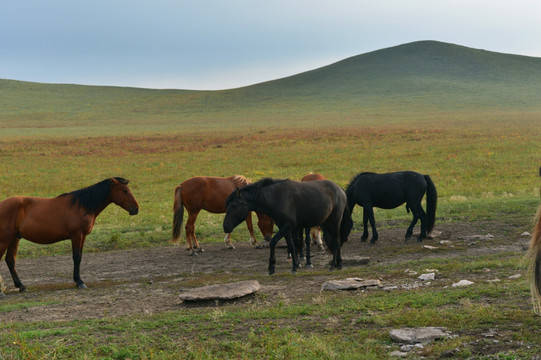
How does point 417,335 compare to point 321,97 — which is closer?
point 417,335

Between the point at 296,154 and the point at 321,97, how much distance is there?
72.8 meters

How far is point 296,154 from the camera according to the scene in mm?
44281

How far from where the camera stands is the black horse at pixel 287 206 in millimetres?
11703

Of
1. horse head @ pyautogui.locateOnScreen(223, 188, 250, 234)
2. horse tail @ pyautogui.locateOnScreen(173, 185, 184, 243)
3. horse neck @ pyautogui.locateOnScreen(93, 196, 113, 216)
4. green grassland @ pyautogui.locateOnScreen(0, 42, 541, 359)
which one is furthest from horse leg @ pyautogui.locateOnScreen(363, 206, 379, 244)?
horse neck @ pyautogui.locateOnScreen(93, 196, 113, 216)

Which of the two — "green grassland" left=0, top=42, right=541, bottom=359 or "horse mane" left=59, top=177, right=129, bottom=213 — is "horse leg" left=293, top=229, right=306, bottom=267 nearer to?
"green grassland" left=0, top=42, right=541, bottom=359

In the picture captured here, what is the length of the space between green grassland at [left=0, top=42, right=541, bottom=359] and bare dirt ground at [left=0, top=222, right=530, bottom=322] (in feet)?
3.23

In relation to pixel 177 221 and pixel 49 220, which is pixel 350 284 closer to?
pixel 49 220

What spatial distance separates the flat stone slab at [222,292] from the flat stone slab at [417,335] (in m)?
3.08

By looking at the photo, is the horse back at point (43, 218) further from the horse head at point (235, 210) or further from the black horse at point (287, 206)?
the black horse at point (287, 206)

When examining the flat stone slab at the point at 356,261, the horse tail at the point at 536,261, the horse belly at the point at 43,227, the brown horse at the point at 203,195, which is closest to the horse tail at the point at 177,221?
the brown horse at the point at 203,195

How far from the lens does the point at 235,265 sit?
12820 millimetres

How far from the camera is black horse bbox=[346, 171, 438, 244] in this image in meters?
15.1

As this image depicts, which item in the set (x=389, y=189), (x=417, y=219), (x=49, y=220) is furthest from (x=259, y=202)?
(x=417, y=219)

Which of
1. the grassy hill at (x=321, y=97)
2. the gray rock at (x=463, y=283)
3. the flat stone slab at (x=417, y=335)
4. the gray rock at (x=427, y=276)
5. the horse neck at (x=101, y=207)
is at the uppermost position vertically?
the grassy hill at (x=321, y=97)
